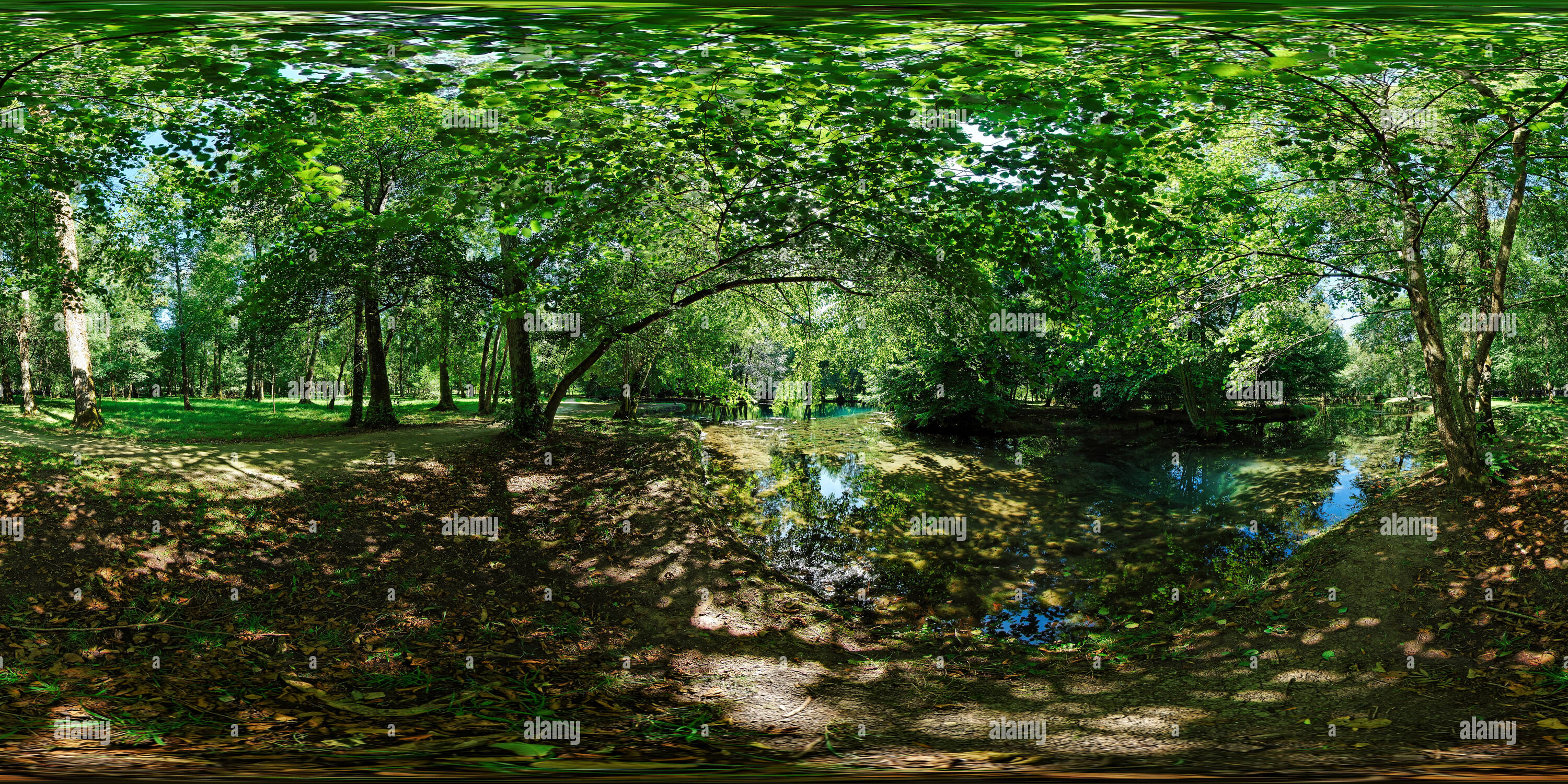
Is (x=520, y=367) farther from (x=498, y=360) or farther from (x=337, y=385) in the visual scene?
(x=498, y=360)

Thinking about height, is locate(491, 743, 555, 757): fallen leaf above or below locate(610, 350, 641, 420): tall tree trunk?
above

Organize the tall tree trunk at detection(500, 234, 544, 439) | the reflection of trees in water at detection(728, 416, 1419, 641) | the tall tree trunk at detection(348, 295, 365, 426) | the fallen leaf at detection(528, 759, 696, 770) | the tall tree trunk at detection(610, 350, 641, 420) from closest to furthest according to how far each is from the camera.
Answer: the fallen leaf at detection(528, 759, 696, 770) → the reflection of trees in water at detection(728, 416, 1419, 641) → the tall tree trunk at detection(500, 234, 544, 439) → the tall tree trunk at detection(348, 295, 365, 426) → the tall tree trunk at detection(610, 350, 641, 420)

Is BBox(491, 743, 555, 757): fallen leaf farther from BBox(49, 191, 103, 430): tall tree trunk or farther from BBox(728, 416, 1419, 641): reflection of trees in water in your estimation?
BBox(49, 191, 103, 430): tall tree trunk

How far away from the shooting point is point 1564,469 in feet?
19.9

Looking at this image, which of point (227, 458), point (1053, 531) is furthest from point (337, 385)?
point (1053, 531)

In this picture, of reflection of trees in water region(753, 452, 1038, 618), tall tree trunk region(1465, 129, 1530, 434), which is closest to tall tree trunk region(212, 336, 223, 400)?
reflection of trees in water region(753, 452, 1038, 618)

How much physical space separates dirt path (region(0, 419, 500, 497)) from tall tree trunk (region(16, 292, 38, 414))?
5.91ft

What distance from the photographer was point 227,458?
19.9ft

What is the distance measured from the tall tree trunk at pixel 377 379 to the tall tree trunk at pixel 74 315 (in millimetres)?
→ 5373

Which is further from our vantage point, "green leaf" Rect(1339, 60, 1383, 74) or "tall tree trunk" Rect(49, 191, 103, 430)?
"tall tree trunk" Rect(49, 191, 103, 430)

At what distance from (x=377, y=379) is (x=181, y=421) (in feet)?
24.5

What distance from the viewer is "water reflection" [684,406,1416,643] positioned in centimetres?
775

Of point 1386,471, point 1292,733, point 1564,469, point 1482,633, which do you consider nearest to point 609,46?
point 1292,733

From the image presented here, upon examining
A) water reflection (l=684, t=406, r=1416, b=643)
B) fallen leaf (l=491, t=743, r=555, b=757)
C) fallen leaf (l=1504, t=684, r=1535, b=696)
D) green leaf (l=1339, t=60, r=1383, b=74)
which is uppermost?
green leaf (l=1339, t=60, r=1383, b=74)
